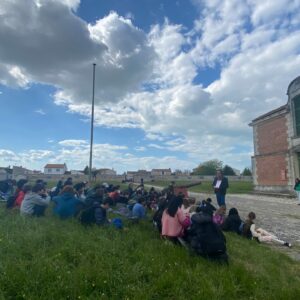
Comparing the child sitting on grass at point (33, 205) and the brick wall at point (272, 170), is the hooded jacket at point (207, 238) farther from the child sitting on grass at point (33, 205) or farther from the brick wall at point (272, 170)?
the brick wall at point (272, 170)

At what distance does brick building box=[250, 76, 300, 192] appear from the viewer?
2650 cm

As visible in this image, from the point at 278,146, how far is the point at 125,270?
88.8 ft

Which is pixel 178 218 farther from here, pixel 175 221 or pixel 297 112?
pixel 297 112

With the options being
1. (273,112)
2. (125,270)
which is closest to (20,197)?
(125,270)

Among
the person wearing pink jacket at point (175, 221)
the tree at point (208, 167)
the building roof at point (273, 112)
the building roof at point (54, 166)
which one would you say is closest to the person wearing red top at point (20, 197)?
the person wearing pink jacket at point (175, 221)

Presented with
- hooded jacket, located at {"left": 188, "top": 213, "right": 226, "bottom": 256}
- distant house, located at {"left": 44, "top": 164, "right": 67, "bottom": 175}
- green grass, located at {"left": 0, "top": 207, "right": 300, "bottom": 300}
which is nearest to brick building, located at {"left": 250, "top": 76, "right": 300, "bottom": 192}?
green grass, located at {"left": 0, "top": 207, "right": 300, "bottom": 300}

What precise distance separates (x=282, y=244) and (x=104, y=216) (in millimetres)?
5050

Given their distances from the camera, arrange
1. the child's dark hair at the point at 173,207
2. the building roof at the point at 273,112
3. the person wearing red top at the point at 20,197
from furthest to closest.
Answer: the building roof at the point at 273,112 < the person wearing red top at the point at 20,197 < the child's dark hair at the point at 173,207

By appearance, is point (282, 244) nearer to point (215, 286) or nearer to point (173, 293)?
point (215, 286)

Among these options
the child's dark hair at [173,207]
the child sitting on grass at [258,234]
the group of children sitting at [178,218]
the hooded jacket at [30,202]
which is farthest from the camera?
the hooded jacket at [30,202]

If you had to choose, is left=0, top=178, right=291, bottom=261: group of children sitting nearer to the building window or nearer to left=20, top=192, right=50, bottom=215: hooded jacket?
left=20, top=192, right=50, bottom=215: hooded jacket

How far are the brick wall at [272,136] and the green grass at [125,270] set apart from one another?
23.5 m

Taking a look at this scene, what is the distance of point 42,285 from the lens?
4.46m

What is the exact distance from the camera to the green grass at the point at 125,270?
14.8 ft
